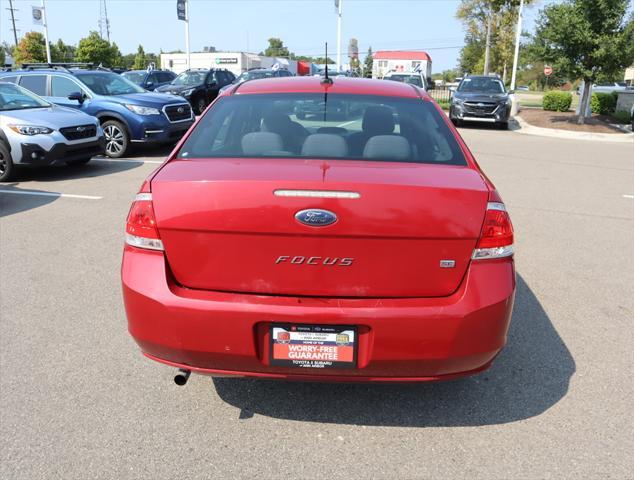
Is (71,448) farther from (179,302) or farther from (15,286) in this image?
(15,286)

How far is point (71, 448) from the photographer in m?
2.70

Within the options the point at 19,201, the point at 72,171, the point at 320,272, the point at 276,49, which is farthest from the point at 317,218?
the point at 276,49

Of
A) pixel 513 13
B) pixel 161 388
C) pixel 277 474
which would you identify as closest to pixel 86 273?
pixel 161 388

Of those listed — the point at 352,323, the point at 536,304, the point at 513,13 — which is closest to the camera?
the point at 352,323

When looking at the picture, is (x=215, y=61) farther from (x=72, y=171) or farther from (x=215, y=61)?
(x=72, y=171)

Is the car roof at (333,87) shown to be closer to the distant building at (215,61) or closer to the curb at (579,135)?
the curb at (579,135)

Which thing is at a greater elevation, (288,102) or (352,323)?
(288,102)

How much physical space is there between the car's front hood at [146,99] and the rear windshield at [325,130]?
865cm

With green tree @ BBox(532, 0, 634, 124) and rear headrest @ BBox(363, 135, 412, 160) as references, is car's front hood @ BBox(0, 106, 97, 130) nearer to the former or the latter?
rear headrest @ BBox(363, 135, 412, 160)

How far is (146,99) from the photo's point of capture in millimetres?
11727

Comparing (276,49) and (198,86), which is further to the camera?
(276,49)

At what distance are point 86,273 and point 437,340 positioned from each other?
3599 millimetres

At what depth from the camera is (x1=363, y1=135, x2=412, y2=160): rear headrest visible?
9.89 ft

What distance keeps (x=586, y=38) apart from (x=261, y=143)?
18.0 meters
